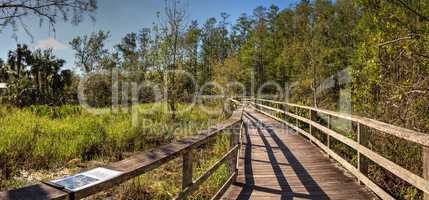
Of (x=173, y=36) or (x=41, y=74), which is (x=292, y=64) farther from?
(x=41, y=74)

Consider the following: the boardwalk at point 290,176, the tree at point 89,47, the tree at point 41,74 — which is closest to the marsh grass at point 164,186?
the boardwalk at point 290,176

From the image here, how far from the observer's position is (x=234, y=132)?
5.79m

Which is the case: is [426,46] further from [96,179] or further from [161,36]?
[161,36]

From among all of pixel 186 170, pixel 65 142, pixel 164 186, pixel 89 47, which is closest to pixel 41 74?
pixel 89 47

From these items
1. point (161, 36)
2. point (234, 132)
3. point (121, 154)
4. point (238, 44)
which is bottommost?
point (121, 154)

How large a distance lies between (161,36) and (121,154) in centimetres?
1031

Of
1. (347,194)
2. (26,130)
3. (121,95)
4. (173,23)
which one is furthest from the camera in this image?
(121,95)

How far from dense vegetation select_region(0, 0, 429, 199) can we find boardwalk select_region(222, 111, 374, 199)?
0.70 metres

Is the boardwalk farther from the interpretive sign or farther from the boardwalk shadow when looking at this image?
the interpretive sign

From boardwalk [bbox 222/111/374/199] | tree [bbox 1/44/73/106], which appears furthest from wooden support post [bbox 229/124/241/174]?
tree [bbox 1/44/73/106]

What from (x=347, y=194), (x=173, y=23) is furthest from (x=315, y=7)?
(x=347, y=194)

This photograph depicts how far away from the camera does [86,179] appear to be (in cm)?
172

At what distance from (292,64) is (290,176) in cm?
3031

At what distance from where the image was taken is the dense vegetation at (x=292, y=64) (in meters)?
5.26
